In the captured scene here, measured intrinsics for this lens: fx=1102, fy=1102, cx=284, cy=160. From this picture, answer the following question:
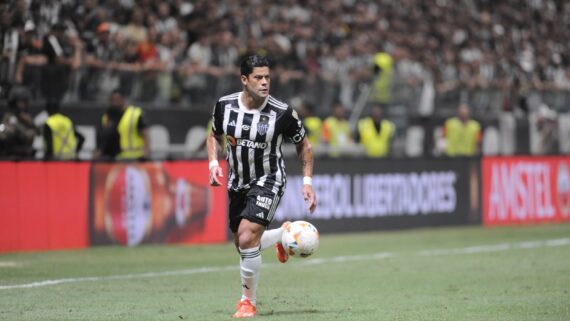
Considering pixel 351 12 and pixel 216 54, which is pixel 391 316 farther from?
pixel 351 12

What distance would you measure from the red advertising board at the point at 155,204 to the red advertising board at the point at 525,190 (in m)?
7.06

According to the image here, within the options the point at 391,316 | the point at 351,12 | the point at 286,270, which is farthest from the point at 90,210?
the point at 351,12

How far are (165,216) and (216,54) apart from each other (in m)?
5.24

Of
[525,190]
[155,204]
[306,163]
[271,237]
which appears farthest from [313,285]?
[525,190]

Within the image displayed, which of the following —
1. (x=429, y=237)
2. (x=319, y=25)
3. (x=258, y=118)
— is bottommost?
(x=429, y=237)

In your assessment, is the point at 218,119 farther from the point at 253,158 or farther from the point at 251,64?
the point at 251,64

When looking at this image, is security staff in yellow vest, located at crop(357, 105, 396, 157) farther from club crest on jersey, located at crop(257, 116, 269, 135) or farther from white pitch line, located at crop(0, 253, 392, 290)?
club crest on jersey, located at crop(257, 116, 269, 135)

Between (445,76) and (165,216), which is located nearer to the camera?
(165,216)

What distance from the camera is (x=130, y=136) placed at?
1736cm

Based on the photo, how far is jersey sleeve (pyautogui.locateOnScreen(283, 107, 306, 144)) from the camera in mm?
9812

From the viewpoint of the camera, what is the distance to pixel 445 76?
95.0 feet

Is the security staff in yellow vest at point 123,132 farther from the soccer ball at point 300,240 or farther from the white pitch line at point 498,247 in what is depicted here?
the soccer ball at point 300,240

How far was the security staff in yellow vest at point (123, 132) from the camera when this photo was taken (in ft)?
56.5

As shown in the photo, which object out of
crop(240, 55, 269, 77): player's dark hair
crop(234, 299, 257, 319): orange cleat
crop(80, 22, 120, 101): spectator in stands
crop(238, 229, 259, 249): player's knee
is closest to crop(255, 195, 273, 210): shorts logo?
crop(238, 229, 259, 249): player's knee
